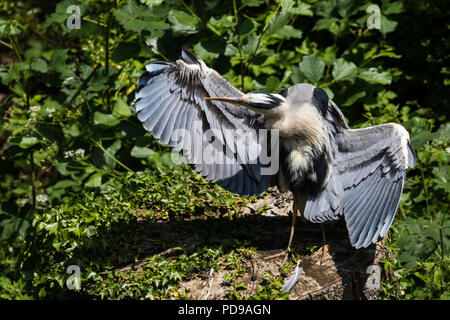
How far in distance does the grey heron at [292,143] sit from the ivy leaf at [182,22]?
0.95 m

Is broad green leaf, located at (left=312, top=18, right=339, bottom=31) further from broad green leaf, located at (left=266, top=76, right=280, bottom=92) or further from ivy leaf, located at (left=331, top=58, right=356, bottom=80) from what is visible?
broad green leaf, located at (left=266, top=76, right=280, bottom=92)

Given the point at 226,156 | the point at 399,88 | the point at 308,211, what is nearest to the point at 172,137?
the point at 226,156

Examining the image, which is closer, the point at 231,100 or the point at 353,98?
the point at 231,100

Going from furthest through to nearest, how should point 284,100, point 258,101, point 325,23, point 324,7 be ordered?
1. point 324,7
2. point 325,23
3. point 284,100
4. point 258,101

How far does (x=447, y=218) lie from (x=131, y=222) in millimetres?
2421

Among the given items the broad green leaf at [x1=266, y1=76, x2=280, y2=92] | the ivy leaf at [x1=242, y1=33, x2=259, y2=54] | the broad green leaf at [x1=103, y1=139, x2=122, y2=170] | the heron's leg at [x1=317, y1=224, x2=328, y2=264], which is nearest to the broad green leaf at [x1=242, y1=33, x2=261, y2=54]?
the ivy leaf at [x1=242, y1=33, x2=259, y2=54]

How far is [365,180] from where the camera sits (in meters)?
3.51

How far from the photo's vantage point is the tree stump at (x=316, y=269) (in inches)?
127

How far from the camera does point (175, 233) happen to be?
12.5ft

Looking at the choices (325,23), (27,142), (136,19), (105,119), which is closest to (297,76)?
(325,23)

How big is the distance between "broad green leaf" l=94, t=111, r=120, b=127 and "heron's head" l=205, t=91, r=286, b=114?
151 centimetres

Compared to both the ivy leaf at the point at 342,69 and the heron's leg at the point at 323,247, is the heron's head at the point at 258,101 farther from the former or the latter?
the ivy leaf at the point at 342,69

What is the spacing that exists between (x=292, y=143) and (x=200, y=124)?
681mm

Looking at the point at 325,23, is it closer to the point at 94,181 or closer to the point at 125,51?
the point at 125,51
